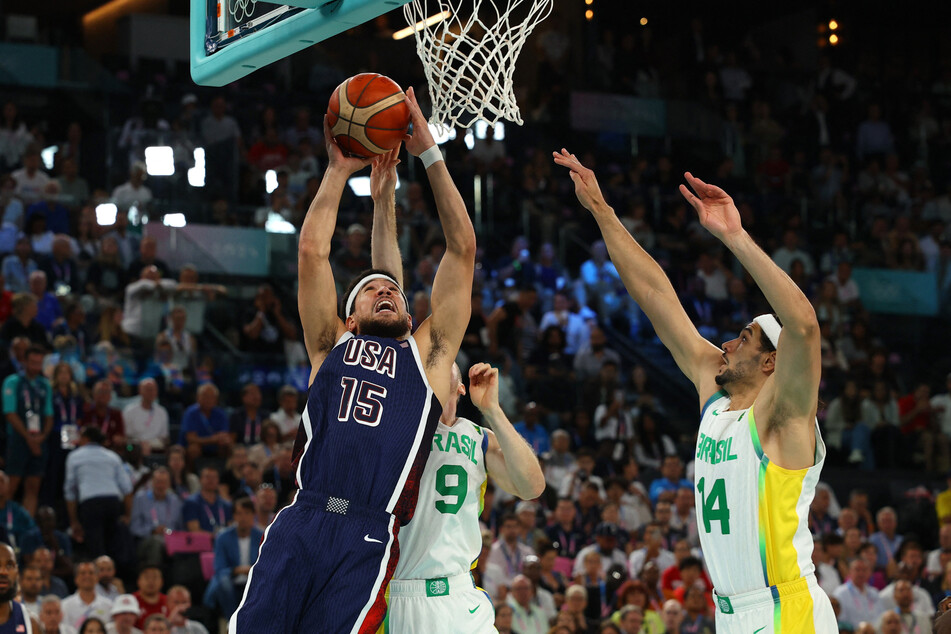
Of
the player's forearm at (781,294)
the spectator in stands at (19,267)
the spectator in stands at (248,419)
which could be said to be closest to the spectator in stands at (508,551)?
the spectator in stands at (248,419)

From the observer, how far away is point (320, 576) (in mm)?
5133

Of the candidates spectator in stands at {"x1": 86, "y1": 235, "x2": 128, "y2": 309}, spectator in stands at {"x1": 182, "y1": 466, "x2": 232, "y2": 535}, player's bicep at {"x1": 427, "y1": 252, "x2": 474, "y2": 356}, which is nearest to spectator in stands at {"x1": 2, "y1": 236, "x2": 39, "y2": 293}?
spectator in stands at {"x1": 86, "y1": 235, "x2": 128, "y2": 309}

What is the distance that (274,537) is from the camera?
5180 millimetres

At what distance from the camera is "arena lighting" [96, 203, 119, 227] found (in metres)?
14.6

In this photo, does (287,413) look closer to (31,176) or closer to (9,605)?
(31,176)

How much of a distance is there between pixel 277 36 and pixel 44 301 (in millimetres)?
8442

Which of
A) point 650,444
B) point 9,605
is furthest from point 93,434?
point 650,444

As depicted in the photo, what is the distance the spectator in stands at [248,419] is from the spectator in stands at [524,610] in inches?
133

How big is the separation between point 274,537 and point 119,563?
22.3 feet

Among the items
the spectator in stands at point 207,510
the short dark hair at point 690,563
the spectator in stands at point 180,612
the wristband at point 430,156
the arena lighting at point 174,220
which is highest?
the arena lighting at point 174,220

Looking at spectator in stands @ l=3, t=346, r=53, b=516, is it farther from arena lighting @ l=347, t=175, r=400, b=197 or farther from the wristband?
the wristband

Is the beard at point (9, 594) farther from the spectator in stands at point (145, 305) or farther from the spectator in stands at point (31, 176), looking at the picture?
the spectator in stands at point (31, 176)

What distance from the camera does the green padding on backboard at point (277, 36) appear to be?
5.53m

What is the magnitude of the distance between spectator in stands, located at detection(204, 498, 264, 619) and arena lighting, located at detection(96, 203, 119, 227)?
4.91 meters
